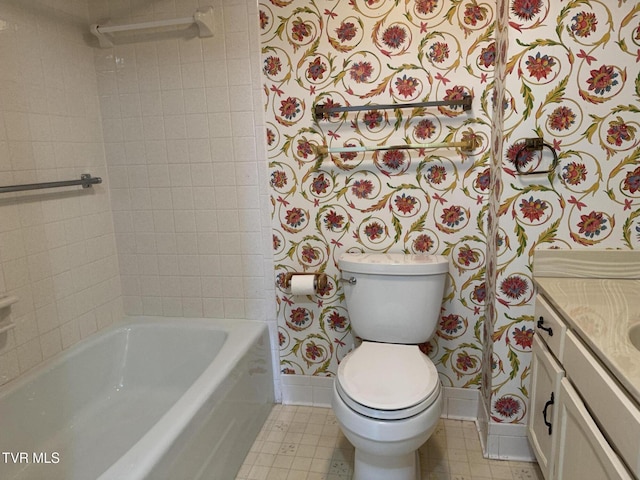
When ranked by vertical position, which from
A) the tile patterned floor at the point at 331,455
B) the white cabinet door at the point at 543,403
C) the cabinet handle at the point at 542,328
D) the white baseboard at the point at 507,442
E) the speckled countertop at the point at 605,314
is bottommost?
the tile patterned floor at the point at 331,455

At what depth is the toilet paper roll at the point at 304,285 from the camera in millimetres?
1953

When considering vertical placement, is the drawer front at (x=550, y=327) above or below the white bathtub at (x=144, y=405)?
above

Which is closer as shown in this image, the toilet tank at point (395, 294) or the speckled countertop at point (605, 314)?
the speckled countertop at point (605, 314)

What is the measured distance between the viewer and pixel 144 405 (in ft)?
6.42

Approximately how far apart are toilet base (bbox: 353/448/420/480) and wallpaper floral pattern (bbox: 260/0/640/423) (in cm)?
46

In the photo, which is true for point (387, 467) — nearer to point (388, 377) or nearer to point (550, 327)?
point (388, 377)

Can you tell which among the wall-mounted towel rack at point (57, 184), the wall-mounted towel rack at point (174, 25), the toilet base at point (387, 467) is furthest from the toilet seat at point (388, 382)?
the wall-mounted towel rack at point (174, 25)

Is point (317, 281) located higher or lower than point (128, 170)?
lower

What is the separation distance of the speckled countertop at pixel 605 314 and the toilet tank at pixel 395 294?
15.7 inches

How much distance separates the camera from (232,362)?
5.68 ft

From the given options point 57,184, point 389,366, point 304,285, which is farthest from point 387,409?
point 57,184

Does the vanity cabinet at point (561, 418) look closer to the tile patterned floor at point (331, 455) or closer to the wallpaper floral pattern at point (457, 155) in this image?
the wallpaper floral pattern at point (457, 155)

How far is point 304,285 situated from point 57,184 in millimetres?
1116

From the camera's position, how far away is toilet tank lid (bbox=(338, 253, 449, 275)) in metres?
1.74
